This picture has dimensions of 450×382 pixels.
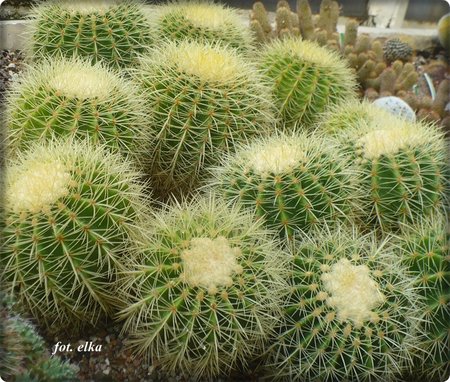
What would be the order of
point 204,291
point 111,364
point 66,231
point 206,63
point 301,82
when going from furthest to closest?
point 301,82 → point 206,63 → point 111,364 → point 66,231 → point 204,291

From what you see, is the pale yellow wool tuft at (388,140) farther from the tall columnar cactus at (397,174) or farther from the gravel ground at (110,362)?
the gravel ground at (110,362)

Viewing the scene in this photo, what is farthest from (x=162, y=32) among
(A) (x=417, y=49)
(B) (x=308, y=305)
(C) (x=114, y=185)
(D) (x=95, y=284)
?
(A) (x=417, y=49)

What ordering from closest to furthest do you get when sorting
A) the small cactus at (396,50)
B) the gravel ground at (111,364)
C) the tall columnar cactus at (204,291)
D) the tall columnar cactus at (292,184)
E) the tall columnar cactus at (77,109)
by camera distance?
1. the tall columnar cactus at (204,291)
2. the gravel ground at (111,364)
3. the tall columnar cactus at (292,184)
4. the tall columnar cactus at (77,109)
5. the small cactus at (396,50)

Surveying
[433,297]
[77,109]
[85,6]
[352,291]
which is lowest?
[433,297]

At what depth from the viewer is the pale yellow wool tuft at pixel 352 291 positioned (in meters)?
1.68

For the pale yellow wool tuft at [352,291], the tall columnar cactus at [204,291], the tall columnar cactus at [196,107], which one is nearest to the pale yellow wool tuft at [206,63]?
the tall columnar cactus at [196,107]

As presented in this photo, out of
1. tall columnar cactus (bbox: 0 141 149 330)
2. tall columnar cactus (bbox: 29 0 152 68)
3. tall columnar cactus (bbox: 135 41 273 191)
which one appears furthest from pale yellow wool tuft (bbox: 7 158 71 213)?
tall columnar cactus (bbox: 29 0 152 68)

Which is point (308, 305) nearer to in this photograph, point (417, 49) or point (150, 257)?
point (150, 257)

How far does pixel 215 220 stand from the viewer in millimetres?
1778

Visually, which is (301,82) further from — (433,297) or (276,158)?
(433,297)

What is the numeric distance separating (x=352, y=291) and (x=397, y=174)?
57 centimetres

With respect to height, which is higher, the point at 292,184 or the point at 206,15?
the point at 206,15

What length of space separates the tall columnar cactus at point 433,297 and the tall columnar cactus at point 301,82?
89 centimetres

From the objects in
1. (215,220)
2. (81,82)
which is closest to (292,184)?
(215,220)
